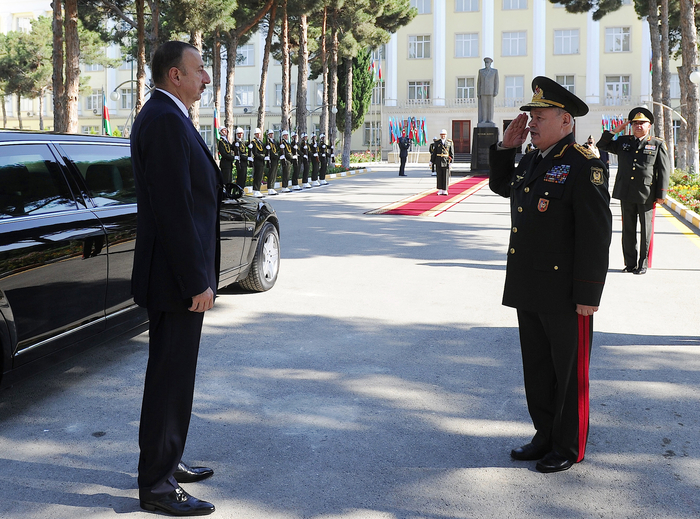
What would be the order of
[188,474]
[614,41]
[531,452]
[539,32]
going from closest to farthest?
[188,474]
[531,452]
[614,41]
[539,32]

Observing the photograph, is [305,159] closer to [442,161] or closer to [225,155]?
[225,155]

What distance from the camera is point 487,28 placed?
6488cm

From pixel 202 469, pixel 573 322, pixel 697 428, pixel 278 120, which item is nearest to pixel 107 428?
pixel 202 469

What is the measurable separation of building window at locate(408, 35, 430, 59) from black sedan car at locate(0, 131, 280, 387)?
64242mm

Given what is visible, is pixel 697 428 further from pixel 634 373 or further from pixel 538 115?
pixel 538 115

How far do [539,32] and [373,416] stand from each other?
211 ft

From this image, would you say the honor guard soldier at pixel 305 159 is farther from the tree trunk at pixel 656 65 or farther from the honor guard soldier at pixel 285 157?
the tree trunk at pixel 656 65

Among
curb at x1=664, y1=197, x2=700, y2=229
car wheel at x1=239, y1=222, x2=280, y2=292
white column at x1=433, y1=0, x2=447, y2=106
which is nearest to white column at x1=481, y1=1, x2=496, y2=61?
white column at x1=433, y1=0, x2=447, y2=106

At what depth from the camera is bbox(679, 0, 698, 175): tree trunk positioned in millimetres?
23844

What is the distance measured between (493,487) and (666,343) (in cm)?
323

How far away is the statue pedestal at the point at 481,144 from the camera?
35.2 m

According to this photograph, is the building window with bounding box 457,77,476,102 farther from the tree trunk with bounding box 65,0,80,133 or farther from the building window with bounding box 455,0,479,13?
the tree trunk with bounding box 65,0,80,133

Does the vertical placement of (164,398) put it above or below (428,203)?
below

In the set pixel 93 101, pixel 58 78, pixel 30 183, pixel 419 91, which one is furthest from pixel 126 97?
pixel 30 183
